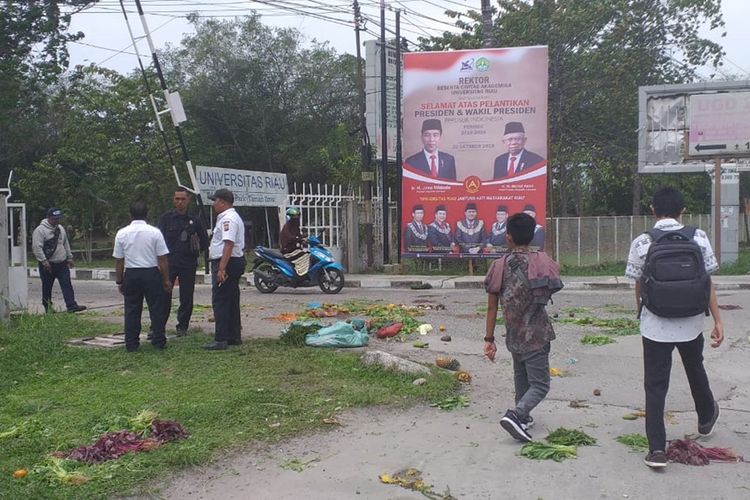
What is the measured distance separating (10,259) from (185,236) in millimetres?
3731

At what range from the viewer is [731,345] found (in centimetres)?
862

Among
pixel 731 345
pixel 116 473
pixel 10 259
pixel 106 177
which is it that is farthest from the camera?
pixel 106 177

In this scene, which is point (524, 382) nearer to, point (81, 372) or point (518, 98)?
point (81, 372)

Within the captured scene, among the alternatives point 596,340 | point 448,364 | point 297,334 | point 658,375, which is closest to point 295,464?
point 658,375

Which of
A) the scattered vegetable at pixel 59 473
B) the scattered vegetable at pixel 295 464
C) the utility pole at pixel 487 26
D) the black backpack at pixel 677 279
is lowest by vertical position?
the scattered vegetable at pixel 295 464

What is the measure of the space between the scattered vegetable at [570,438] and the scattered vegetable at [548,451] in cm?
9

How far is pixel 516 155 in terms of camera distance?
17.7 m

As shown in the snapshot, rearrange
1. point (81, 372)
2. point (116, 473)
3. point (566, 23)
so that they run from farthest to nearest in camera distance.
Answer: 1. point (566, 23)
2. point (81, 372)
3. point (116, 473)

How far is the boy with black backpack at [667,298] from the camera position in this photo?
4395mm

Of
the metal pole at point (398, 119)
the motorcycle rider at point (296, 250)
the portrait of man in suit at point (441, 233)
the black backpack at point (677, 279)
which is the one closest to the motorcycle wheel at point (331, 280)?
the motorcycle rider at point (296, 250)

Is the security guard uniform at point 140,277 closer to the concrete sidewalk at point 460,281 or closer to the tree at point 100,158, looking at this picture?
the concrete sidewalk at point 460,281

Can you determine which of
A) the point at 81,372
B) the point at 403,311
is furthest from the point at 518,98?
the point at 81,372

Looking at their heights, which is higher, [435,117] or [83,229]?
[435,117]

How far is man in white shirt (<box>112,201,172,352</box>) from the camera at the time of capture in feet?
25.9
